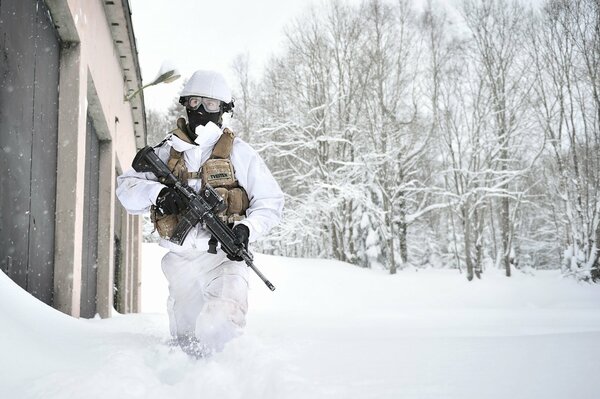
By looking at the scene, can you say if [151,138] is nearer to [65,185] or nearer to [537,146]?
[537,146]

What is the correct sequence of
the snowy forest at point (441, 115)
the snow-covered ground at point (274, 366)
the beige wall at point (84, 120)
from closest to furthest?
1. the snow-covered ground at point (274, 366)
2. the beige wall at point (84, 120)
3. the snowy forest at point (441, 115)

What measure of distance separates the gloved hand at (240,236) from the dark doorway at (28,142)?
1346 millimetres

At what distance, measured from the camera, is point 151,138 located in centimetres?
3338

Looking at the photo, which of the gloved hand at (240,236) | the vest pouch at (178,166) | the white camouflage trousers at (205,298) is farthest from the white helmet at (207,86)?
the white camouflage trousers at (205,298)

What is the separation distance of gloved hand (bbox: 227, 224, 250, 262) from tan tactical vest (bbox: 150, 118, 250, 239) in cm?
20

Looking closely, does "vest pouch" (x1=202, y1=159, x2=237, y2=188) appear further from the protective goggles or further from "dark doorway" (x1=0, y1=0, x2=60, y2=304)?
"dark doorway" (x1=0, y1=0, x2=60, y2=304)

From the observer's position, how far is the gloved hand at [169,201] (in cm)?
329

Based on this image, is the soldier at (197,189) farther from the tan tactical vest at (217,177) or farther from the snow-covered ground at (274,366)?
the snow-covered ground at (274,366)

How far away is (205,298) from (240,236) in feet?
1.53

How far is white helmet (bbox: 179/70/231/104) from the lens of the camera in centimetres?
353

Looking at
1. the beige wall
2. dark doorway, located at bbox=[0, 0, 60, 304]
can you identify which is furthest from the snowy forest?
dark doorway, located at bbox=[0, 0, 60, 304]

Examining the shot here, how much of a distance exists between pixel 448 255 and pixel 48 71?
29319 millimetres

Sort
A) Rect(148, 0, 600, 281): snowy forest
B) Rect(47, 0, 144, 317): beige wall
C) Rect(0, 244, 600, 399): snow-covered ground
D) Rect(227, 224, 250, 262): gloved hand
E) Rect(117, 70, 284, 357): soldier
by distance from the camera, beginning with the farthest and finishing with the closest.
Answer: Rect(148, 0, 600, 281): snowy forest → Rect(47, 0, 144, 317): beige wall → Rect(117, 70, 284, 357): soldier → Rect(227, 224, 250, 262): gloved hand → Rect(0, 244, 600, 399): snow-covered ground

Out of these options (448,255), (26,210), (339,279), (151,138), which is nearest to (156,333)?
(26,210)
